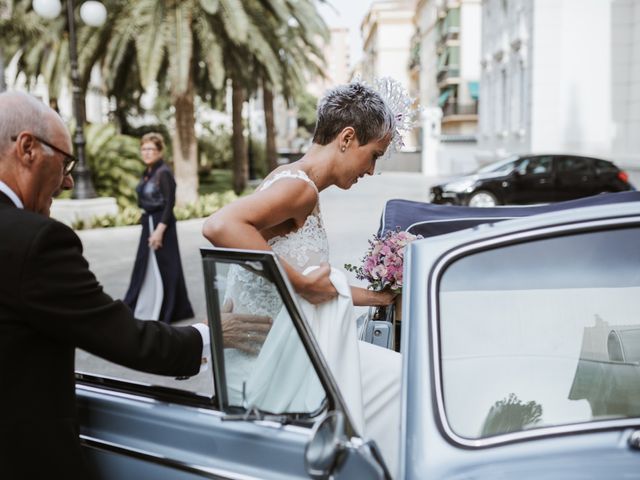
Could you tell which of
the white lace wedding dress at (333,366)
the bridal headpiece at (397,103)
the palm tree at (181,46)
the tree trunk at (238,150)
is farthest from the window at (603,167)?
the white lace wedding dress at (333,366)

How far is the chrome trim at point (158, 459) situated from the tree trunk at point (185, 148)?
56.8 ft

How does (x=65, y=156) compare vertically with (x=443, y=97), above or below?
below

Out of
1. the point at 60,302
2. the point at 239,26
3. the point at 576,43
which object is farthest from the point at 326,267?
the point at 576,43

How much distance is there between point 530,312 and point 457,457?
0.47m

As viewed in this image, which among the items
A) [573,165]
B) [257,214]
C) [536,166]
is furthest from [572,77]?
[257,214]

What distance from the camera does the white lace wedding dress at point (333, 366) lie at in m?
1.83

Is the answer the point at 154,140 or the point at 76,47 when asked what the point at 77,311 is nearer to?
the point at 154,140

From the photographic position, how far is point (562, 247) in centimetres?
191

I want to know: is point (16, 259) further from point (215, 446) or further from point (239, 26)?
point (239, 26)

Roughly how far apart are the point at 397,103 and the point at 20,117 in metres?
1.63

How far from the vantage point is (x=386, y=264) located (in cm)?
297

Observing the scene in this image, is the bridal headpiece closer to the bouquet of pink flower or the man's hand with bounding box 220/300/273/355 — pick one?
the bouquet of pink flower

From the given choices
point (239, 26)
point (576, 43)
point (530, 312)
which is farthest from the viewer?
point (576, 43)

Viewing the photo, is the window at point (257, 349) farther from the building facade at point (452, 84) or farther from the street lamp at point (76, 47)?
the building facade at point (452, 84)
